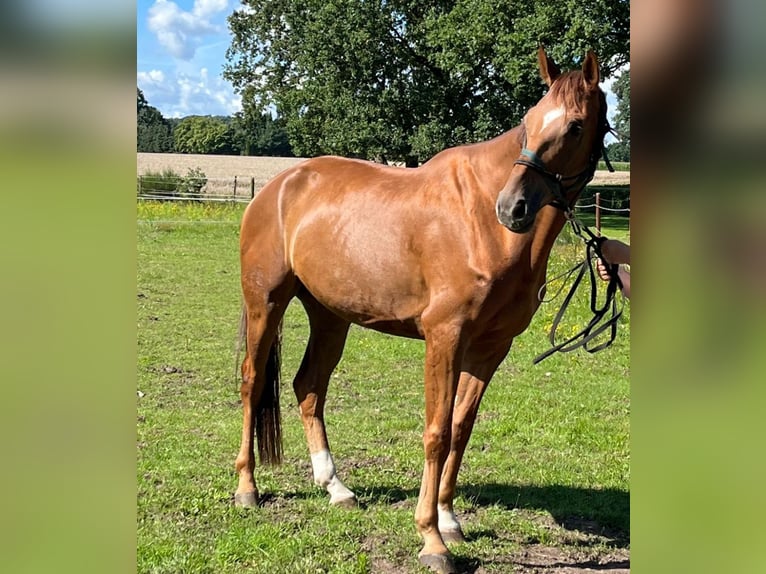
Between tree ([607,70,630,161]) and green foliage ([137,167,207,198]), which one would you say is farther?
green foliage ([137,167,207,198])

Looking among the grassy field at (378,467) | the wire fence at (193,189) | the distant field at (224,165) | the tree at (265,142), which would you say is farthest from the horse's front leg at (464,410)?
the tree at (265,142)

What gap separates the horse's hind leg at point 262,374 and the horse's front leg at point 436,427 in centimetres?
121

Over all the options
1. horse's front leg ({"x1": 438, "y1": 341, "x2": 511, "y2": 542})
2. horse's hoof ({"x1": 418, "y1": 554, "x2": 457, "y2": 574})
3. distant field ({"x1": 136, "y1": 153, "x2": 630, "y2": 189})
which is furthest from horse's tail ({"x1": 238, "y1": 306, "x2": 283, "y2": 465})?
distant field ({"x1": 136, "y1": 153, "x2": 630, "y2": 189})

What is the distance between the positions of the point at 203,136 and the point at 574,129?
2300 inches

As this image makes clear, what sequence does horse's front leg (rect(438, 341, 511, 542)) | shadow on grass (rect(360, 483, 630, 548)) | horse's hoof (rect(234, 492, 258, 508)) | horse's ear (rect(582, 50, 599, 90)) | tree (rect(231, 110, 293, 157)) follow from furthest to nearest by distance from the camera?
tree (rect(231, 110, 293, 157)), horse's hoof (rect(234, 492, 258, 508)), shadow on grass (rect(360, 483, 630, 548)), horse's front leg (rect(438, 341, 511, 542)), horse's ear (rect(582, 50, 599, 90))

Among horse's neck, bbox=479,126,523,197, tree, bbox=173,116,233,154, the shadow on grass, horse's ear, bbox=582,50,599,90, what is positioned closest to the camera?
horse's ear, bbox=582,50,599,90

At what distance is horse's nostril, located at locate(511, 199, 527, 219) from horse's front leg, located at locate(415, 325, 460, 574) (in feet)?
2.18

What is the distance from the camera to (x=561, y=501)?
13.2 ft

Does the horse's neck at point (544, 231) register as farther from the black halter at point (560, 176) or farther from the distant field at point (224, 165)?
the distant field at point (224, 165)

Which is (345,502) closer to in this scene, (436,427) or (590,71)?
(436,427)

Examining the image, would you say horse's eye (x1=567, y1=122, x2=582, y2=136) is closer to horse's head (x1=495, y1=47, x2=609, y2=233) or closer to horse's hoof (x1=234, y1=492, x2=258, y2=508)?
horse's head (x1=495, y1=47, x2=609, y2=233)

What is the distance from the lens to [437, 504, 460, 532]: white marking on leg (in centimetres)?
353
